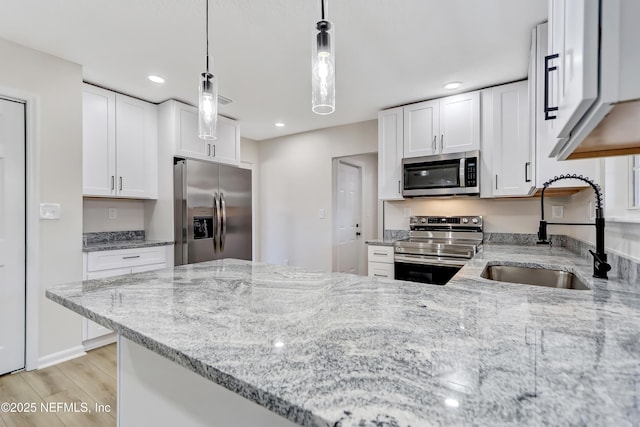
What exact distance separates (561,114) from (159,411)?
1.43m

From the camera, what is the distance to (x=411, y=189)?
129 inches

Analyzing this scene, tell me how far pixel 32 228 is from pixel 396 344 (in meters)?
2.81

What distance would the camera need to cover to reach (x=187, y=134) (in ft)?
11.1

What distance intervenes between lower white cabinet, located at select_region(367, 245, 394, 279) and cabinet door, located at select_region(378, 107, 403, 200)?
61 cm

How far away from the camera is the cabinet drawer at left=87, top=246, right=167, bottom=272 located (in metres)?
2.68

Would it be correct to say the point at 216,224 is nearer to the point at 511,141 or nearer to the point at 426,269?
the point at 426,269

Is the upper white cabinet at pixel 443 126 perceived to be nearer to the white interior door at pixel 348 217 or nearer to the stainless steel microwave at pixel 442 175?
the stainless steel microwave at pixel 442 175

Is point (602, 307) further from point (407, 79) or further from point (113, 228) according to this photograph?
point (113, 228)

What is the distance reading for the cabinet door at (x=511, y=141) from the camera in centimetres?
275

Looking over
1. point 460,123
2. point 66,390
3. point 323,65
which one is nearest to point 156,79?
point 323,65

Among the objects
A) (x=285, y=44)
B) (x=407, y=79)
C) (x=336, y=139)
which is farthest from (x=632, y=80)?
(x=336, y=139)

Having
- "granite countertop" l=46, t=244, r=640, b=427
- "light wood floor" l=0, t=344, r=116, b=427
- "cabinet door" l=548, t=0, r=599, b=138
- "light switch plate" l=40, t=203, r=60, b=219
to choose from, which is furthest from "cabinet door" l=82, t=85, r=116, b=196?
"cabinet door" l=548, t=0, r=599, b=138

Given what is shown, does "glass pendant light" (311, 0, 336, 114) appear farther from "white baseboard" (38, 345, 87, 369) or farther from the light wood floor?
"white baseboard" (38, 345, 87, 369)

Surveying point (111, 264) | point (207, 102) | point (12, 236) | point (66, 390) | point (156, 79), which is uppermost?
point (156, 79)
